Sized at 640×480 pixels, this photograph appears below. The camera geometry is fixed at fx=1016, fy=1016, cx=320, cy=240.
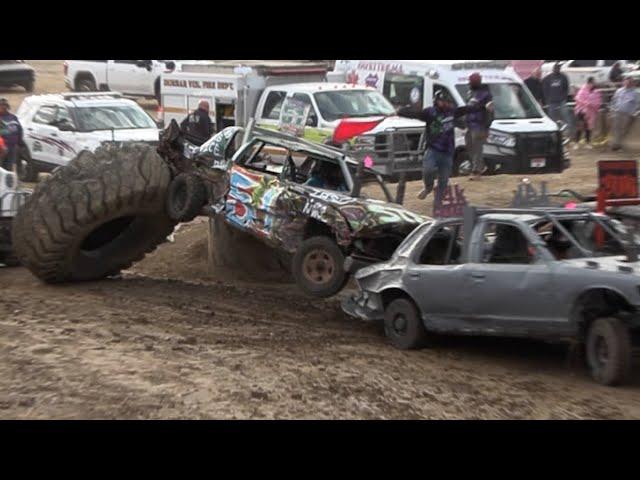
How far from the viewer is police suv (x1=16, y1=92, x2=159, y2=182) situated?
20766 mm

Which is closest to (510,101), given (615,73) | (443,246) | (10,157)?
(615,73)

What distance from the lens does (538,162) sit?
63.9 feet

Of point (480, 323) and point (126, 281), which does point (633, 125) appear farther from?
point (480, 323)

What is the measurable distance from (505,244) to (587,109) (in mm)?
15114

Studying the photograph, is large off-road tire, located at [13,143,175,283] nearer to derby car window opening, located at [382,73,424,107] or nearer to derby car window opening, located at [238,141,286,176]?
derby car window opening, located at [238,141,286,176]

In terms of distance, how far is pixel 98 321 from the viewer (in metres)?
10.5

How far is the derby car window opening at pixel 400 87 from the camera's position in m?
20.6

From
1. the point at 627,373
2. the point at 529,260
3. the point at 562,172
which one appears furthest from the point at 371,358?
the point at 562,172

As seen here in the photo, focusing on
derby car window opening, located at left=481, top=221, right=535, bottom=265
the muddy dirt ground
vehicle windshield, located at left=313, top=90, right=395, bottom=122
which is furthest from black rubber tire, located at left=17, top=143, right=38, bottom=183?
Result: derby car window opening, located at left=481, top=221, right=535, bottom=265

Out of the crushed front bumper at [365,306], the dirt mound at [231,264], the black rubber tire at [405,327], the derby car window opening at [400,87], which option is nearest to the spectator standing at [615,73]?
the derby car window opening at [400,87]

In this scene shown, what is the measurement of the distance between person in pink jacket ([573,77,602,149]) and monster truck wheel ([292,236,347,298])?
1378 centimetres

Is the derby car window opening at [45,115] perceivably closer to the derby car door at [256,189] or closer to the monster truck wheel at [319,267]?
the derby car door at [256,189]

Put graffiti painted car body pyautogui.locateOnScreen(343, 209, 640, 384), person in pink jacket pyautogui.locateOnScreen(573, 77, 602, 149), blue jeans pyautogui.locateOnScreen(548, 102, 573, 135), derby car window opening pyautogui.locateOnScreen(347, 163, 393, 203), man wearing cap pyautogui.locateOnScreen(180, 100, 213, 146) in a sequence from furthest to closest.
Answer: blue jeans pyautogui.locateOnScreen(548, 102, 573, 135), person in pink jacket pyautogui.locateOnScreen(573, 77, 602, 149), man wearing cap pyautogui.locateOnScreen(180, 100, 213, 146), derby car window opening pyautogui.locateOnScreen(347, 163, 393, 203), graffiti painted car body pyautogui.locateOnScreen(343, 209, 640, 384)

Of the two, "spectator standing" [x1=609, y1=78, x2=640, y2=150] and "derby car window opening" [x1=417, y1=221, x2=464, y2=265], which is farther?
"spectator standing" [x1=609, y1=78, x2=640, y2=150]
